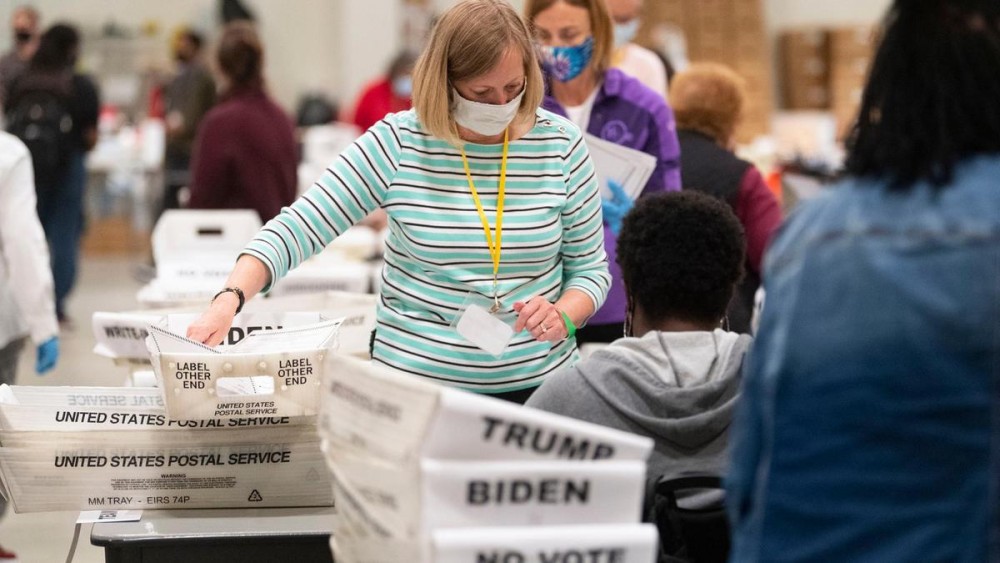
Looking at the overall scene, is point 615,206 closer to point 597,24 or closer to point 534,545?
point 597,24

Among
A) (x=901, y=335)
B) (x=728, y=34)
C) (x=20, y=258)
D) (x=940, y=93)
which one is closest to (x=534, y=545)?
(x=901, y=335)

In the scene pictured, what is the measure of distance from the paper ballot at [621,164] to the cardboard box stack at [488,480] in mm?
1872

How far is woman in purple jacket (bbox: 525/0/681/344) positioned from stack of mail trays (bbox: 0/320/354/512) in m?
1.15

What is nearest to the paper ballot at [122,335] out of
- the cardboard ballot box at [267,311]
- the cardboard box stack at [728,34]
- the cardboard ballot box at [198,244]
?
the cardboard ballot box at [267,311]

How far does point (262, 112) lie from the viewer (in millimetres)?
5574

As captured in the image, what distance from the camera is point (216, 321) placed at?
2.39 m

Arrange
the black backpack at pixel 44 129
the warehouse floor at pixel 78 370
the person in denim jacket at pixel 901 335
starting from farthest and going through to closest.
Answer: the black backpack at pixel 44 129 < the warehouse floor at pixel 78 370 < the person in denim jacket at pixel 901 335

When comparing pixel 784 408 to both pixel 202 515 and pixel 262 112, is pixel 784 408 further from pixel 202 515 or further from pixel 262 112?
pixel 262 112

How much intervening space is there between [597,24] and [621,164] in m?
0.39

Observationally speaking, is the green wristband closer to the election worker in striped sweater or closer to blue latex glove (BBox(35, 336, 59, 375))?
the election worker in striped sweater

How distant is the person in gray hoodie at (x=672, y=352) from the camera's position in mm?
2174

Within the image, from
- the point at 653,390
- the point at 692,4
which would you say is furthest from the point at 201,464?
the point at 692,4

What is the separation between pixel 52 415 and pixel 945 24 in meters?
1.74

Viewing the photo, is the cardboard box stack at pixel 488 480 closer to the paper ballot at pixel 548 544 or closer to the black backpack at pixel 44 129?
the paper ballot at pixel 548 544
